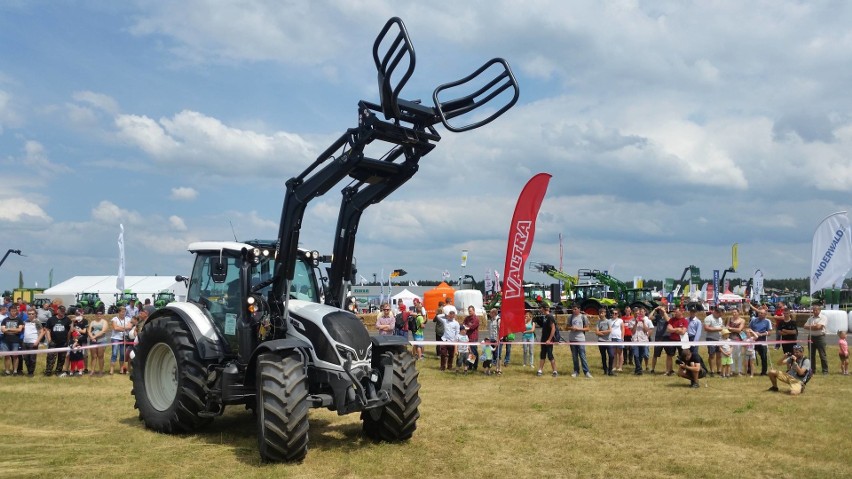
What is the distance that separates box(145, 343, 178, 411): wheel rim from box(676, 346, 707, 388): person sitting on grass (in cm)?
915

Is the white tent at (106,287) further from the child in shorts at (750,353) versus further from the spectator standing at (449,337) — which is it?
the child in shorts at (750,353)

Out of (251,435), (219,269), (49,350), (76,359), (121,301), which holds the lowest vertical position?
(251,435)

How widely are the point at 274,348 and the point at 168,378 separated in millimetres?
2815

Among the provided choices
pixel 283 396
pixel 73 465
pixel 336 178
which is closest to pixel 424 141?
pixel 336 178

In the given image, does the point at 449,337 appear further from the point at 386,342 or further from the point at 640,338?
the point at 386,342

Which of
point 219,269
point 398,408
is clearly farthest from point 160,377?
point 398,408

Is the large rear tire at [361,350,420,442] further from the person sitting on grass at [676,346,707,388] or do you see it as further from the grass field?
the person sitting on grass at [676,346,707,388]

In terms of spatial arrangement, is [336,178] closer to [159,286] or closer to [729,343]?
[729,343]

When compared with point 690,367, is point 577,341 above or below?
above

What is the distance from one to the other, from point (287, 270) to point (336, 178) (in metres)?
1.20

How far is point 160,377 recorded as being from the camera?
8875 millimetres

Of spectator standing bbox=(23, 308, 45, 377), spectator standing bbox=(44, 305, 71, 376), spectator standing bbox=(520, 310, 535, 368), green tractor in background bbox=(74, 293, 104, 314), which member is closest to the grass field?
spectator standing bbox=(44, 305, 71, 376)

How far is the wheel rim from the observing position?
870 cm

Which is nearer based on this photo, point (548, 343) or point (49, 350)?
point (49, 350)
